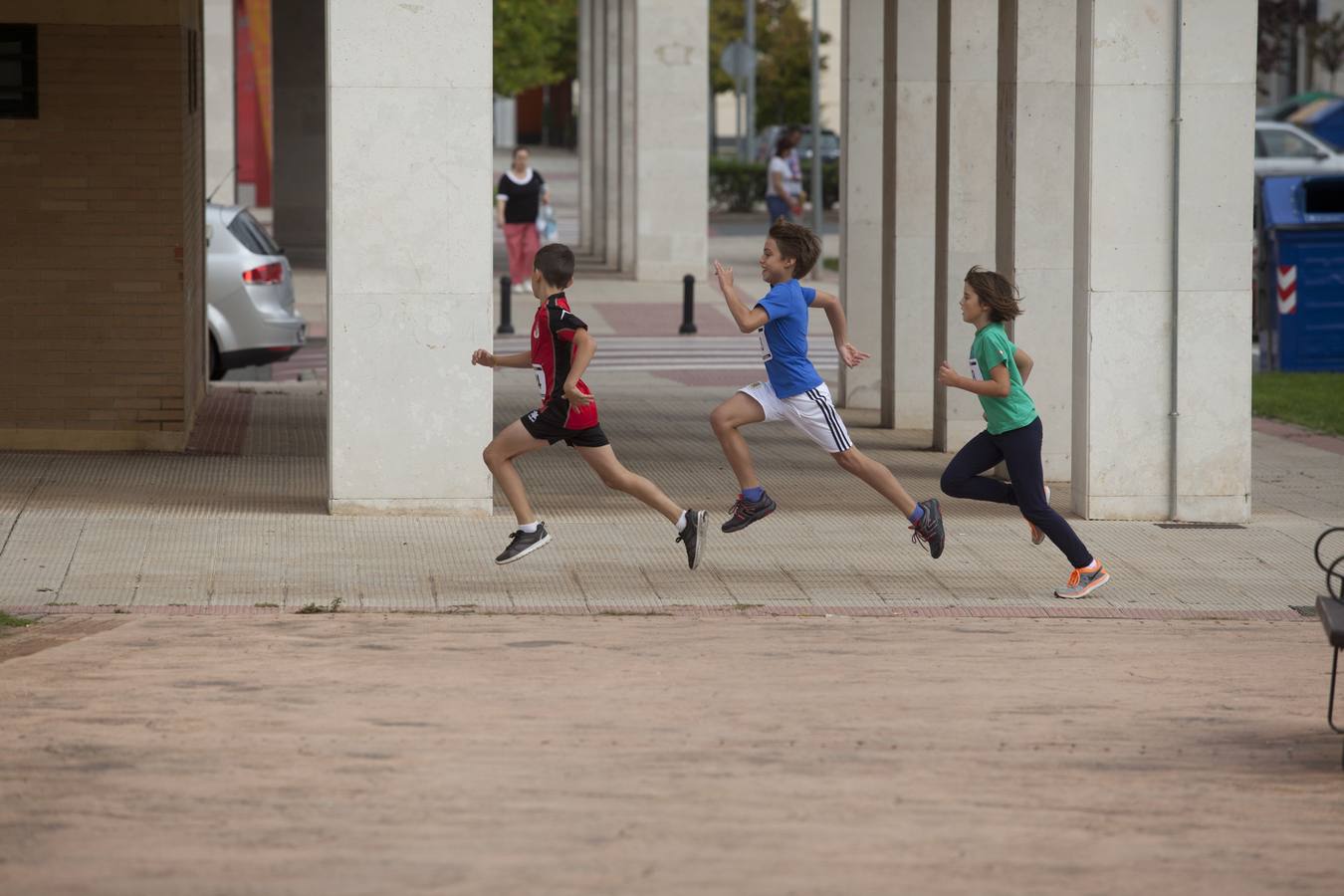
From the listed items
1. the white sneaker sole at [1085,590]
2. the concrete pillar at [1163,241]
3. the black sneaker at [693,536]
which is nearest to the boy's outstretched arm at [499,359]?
the black sneaker at [693,536]

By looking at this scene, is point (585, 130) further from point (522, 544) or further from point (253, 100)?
point (522, 544)

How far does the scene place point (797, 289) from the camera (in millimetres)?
9977

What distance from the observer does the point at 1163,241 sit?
11742 millimetres

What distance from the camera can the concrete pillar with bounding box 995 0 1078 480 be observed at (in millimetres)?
13320

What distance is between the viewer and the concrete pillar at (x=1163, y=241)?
1166 centimetres

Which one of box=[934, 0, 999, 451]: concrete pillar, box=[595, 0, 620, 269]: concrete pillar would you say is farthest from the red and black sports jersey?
box=[595, 0, 620, 269]: concrete pillar

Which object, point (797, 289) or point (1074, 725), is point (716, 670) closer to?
point (1074, 725)

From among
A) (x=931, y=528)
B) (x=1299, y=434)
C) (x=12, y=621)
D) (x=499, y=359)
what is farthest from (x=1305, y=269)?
(x=12, y=621)

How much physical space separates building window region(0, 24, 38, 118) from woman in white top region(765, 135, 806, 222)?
17.4m

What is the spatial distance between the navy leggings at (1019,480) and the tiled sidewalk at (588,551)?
0.95ft

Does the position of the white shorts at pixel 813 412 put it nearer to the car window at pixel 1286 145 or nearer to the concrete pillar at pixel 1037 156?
the concrete pillar at pixel 1037 156

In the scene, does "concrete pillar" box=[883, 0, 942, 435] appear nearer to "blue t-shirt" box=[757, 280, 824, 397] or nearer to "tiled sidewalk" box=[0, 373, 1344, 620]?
"tiled sidewalk" box=[0, 373, 1344, 620]

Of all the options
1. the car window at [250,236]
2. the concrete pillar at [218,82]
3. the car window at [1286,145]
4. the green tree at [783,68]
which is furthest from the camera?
the green tree at [783,68]

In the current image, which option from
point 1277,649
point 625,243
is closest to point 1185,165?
point 1277,649
